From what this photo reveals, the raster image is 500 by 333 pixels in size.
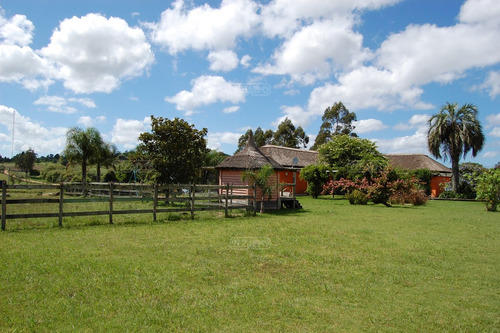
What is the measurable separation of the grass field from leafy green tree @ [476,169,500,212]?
13.3 meters

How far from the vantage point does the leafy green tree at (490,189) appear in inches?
843

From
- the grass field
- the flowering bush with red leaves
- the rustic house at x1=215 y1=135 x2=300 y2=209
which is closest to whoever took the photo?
the grass field

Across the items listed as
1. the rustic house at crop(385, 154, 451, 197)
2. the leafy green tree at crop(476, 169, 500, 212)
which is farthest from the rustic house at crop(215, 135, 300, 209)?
the rustic house at crop(385, 154, 451, 197)

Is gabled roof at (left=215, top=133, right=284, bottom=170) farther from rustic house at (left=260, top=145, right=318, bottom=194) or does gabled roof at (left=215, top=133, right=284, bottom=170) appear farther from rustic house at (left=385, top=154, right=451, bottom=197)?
rustic house at (left=385, top=154, right=451, bottom=197)

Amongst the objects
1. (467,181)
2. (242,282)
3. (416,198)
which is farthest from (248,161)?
(467,181)

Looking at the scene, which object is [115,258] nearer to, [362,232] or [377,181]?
[362,232]

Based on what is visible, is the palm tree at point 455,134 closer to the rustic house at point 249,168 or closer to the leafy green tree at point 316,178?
the leafy green tree at point 316,178

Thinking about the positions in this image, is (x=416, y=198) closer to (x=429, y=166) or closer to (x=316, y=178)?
(x=316, y=178)

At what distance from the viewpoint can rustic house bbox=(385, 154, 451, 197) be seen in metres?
38.5

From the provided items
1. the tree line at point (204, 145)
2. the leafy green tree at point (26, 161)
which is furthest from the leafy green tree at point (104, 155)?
the leafy green tree at point (26, 161)

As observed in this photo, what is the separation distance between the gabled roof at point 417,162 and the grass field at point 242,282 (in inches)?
1267

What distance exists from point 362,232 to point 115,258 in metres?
7.90

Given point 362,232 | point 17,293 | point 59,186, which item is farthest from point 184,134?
point 17,293

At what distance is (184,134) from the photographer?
22.3 meters
